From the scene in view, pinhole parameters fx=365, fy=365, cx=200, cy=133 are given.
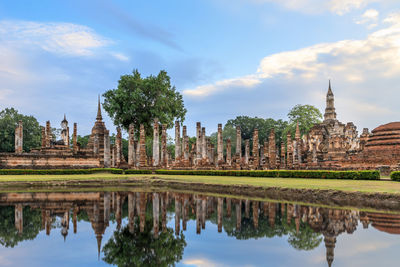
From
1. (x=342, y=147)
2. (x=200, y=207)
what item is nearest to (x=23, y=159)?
(x=200, y=207)

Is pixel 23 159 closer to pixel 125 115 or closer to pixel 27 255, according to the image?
pixel 125 115

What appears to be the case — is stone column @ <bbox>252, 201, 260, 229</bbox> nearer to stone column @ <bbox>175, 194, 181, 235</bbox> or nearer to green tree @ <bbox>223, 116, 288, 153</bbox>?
stone column @ <bbox>175, 194, 181, 235</bbox>

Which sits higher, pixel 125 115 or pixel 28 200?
pixel 125 115

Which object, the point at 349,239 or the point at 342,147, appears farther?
the point at 342,147

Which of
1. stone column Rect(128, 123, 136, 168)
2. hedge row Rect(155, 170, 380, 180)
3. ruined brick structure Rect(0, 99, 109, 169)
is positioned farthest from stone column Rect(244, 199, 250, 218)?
stone column Rect(128, 123, 136, 168)

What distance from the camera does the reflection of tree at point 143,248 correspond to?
687cm

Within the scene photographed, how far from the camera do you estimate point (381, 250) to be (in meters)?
7.39

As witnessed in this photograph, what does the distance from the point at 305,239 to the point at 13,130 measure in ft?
198

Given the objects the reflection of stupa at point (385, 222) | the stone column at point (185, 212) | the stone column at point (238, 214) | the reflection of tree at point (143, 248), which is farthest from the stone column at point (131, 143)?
the reflection of tree at point (143, 248)

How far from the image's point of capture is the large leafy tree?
47375 millimetres

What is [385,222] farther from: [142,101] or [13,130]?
[13,130]

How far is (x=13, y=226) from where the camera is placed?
10125 mm

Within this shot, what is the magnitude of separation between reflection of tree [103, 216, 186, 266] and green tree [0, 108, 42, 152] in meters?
56.0

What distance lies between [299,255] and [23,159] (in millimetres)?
35704
